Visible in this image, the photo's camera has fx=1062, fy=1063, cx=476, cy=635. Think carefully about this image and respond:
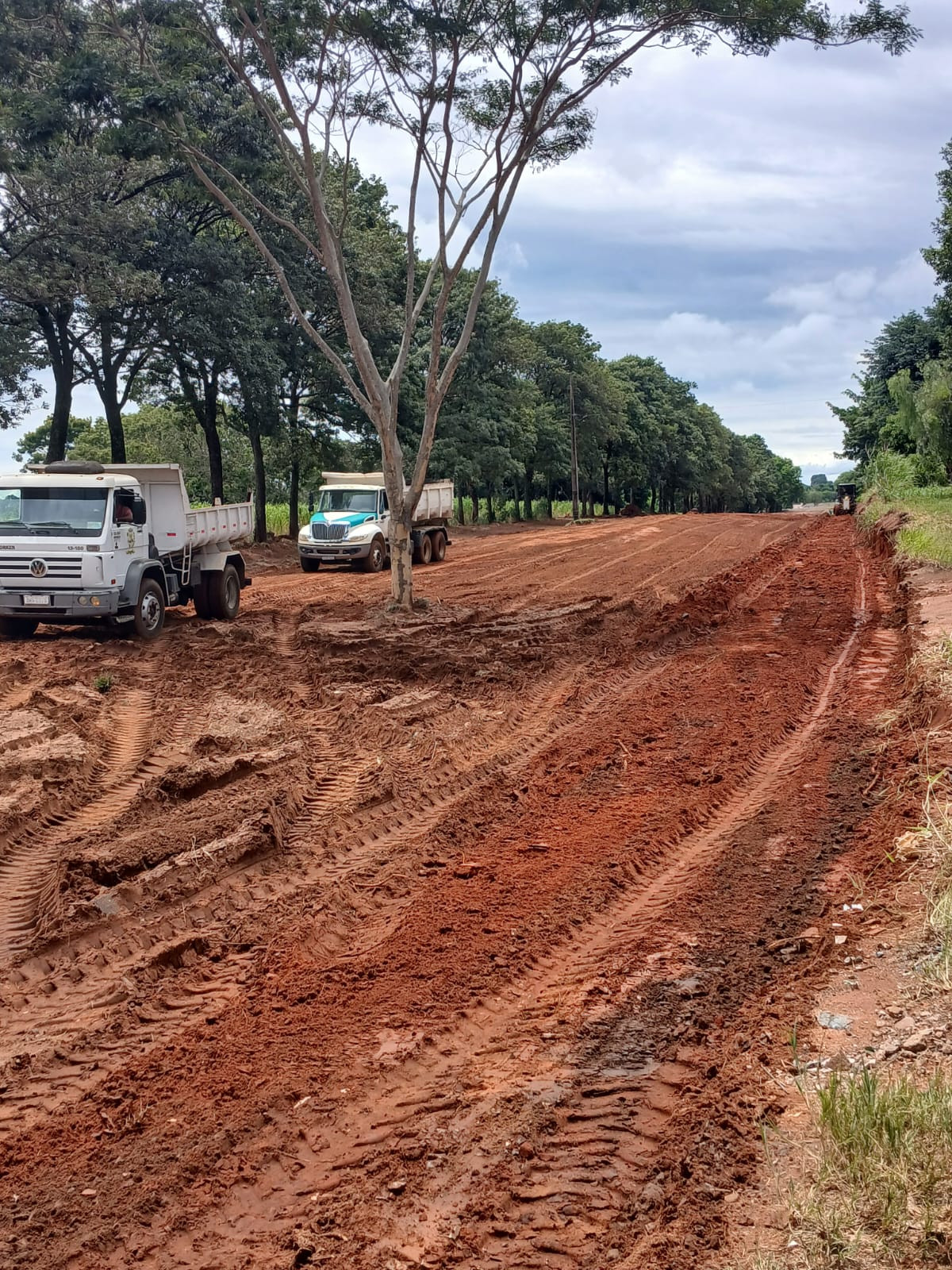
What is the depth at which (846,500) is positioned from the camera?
5403cm

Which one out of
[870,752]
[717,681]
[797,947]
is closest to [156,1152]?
[797,947]

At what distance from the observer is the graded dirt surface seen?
3.48 m

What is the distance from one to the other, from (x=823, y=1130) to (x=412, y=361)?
3849 cm

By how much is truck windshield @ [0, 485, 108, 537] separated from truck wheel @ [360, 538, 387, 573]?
1247 cm

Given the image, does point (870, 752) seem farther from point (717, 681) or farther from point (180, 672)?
point (180, 672)

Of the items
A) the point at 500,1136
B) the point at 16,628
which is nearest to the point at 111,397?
the point at 16,628

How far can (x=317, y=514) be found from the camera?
2788cm

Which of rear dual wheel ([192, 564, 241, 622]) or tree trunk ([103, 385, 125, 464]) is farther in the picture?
tree trunk ([103, 385, 125, 464])

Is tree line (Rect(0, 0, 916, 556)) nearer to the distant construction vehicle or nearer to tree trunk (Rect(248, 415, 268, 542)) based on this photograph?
tree trunk (Rect(248, 415, 268, 542))

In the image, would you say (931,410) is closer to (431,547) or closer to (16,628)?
(431,547)

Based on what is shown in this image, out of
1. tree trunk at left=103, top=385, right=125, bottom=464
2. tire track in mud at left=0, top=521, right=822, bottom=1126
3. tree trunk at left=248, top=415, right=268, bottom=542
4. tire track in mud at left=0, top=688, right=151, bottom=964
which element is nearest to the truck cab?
tree trunk at left=103, top=385, right=125, bottom=464

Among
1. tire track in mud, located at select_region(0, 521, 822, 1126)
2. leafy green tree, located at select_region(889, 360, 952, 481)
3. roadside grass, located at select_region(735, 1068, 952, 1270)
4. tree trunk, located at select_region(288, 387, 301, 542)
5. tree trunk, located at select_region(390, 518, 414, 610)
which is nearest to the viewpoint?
roadside grass, located at select_region(735, 1068, 952, 1270)

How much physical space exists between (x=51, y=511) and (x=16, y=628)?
190 centimetres

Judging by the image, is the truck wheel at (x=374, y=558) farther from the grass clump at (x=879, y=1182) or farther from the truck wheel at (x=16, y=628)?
the grass clump at (x=879, y=1182)
